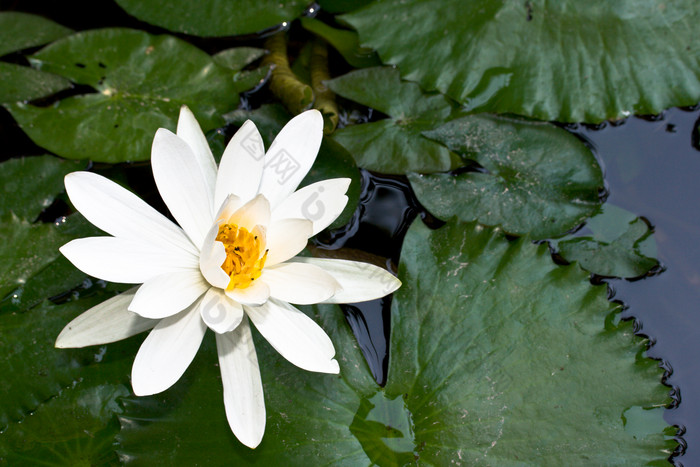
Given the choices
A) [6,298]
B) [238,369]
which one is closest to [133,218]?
[238,369]

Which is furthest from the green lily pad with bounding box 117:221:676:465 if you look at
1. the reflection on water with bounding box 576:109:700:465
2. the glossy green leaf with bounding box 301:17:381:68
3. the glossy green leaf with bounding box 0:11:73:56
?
the glossy green leaf with bounding box 0:11:73:56

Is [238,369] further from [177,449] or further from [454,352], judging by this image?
[454,352]

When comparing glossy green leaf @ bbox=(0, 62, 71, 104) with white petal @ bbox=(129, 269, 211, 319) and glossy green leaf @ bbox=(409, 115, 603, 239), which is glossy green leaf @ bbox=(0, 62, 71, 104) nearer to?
white petal @ bbox=(129, 269, 211, 319)

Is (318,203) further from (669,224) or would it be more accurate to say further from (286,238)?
(669,224)

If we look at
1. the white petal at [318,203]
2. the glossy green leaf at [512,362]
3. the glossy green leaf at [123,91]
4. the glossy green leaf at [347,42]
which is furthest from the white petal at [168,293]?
the glossy green leaf at [347,42]

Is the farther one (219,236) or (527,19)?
(527,19)

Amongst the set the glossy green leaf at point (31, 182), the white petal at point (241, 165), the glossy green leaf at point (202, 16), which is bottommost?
the glossy green leaf at point (31, 182)

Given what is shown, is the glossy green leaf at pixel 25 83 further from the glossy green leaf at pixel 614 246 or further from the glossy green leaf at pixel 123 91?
the glossy green leaf at pixel 614 246
